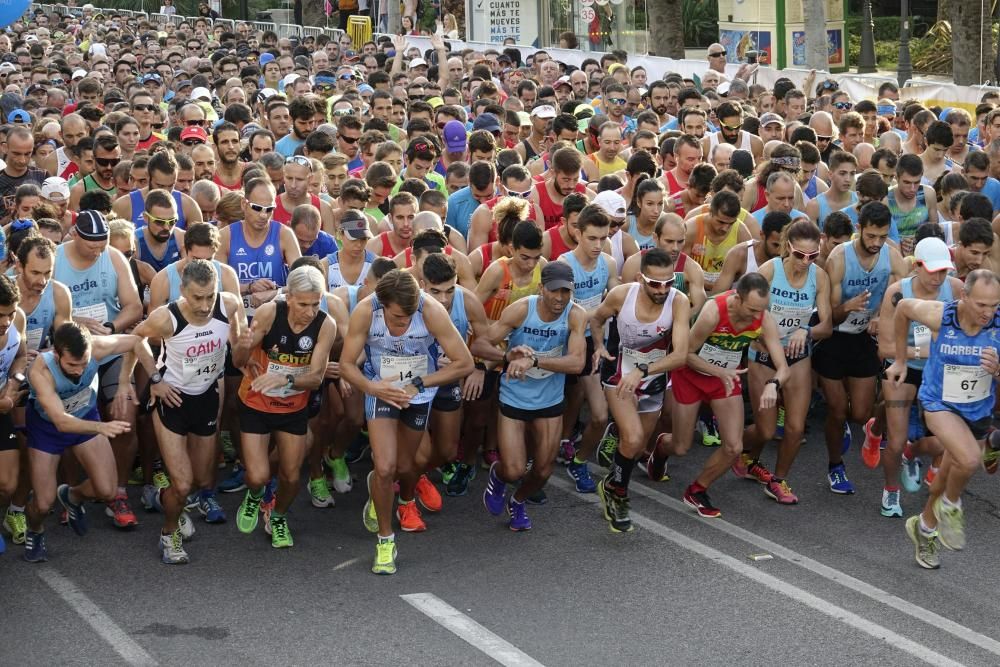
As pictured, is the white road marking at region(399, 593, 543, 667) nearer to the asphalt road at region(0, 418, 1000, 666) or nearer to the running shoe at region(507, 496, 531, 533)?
the asphalt road at region(0, 418, 1000, 666)

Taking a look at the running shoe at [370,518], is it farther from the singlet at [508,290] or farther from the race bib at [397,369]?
the singlet at [508,290]

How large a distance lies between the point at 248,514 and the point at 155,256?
7.33 feet

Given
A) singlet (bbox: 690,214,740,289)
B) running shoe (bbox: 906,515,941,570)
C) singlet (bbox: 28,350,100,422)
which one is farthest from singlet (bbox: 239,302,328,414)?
running shoe (bbox: 906,515,941,570)

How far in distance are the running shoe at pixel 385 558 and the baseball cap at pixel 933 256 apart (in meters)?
3.49

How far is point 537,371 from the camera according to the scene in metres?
8.71

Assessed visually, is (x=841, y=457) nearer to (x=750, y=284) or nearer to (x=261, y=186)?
(x=750, y=284)

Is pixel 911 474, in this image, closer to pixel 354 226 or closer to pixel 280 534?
pixel 354 226

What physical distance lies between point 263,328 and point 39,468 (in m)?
1.48

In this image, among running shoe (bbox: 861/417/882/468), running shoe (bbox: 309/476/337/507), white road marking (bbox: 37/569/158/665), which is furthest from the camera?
running shoe (bbox: 861/417/882/468)

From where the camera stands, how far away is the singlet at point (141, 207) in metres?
10.6

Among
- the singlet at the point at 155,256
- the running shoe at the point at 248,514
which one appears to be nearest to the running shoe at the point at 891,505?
the running shoe at the point at 248,514

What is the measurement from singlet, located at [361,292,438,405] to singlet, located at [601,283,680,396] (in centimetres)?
128

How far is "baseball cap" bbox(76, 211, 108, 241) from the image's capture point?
8.98 metres

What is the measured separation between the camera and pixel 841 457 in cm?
978
